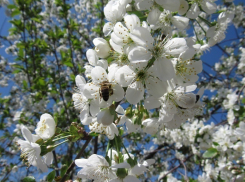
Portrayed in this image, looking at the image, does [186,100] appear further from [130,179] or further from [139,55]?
[130,179]

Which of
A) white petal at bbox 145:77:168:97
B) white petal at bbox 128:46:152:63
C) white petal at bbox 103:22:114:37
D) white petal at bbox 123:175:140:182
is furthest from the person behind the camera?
white petal at bbox 103:22:114:37

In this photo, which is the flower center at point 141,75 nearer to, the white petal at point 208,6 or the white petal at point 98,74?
the white petal at point 98,74

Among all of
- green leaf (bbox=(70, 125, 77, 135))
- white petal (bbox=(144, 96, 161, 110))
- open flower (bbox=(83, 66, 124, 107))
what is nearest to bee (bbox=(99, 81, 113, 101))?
open flower (bbox=(83, 66, 124, 107))

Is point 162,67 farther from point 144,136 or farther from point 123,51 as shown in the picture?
point 144,136

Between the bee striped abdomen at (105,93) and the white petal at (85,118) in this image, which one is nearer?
the bee striped abdomen at (105,93)

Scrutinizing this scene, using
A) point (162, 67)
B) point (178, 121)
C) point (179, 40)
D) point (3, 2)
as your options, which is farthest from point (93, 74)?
point (3, 2)

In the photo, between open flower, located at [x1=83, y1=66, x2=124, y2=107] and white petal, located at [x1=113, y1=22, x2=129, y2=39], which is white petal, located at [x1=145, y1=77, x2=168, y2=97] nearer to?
open flower, located at [x1=83, y1=66, x2=124, y2=107]

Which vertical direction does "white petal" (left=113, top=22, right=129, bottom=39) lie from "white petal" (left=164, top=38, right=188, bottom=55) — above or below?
above

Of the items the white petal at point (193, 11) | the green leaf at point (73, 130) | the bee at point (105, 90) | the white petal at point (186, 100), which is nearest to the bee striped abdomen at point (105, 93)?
the bee at point (105, 90)

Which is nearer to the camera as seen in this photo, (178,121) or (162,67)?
(162,67)
